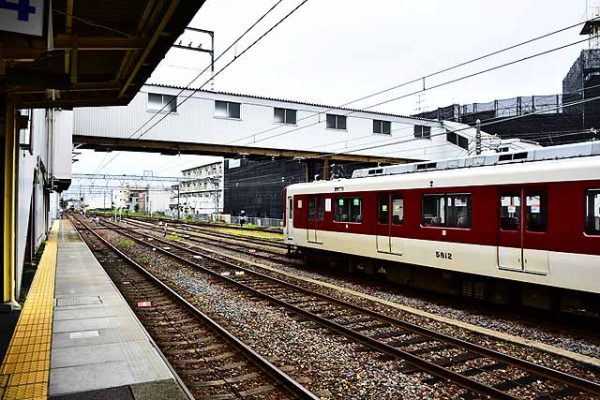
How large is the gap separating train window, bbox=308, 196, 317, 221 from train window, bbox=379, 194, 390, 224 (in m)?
3.47

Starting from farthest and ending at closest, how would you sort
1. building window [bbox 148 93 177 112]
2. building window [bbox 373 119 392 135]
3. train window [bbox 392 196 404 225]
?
building window [bbox 373 119 392 135], building window [bbox 148 93 177 112], train window [bbox 392 196 404 225]

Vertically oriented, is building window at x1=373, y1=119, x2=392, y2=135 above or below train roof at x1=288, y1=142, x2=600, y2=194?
above

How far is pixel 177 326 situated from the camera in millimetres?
8406

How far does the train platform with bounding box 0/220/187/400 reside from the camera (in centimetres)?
478

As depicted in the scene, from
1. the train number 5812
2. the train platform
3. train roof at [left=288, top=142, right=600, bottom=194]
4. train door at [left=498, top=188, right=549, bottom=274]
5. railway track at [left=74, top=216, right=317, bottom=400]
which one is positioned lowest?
railway track at [left=74, top=216, right=317, bottom=400]

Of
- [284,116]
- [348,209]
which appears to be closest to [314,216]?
[348,209]

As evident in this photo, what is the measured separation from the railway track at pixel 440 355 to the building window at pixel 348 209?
9.89 ft

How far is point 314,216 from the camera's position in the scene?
15.3 m

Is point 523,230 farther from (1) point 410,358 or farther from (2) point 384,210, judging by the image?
(2) point 384,210

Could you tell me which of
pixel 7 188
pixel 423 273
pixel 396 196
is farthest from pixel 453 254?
pixel 7 188

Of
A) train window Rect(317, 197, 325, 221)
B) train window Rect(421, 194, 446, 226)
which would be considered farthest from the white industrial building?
train window Rect(421, 194, 446, 226)

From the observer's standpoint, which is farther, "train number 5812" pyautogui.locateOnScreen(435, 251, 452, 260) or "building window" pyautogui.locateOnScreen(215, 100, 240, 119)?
"building window" pyautogui.locateOnScreen(215, 100, 240, 119)

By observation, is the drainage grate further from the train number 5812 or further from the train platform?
the train number 5812

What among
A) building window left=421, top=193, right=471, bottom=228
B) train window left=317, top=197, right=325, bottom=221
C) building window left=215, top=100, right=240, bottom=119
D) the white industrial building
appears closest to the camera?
building window left=421, top=193, right=471, bottom=228
